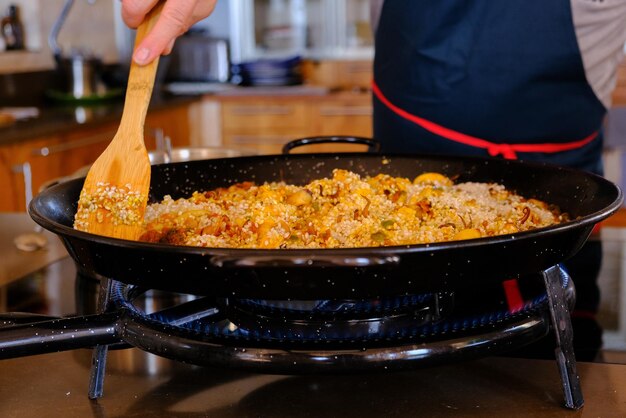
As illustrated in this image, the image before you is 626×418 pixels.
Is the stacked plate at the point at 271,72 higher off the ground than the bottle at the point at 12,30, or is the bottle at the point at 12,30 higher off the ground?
the bottle at the point at 12,30

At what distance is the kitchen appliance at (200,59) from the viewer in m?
5.00

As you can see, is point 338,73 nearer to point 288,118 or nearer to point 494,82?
point 288,118

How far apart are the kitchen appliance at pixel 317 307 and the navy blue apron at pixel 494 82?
801mm

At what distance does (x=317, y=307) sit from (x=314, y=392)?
4.6 inches

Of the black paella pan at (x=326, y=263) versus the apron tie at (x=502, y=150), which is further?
the apron tie at (x=502, y=150)

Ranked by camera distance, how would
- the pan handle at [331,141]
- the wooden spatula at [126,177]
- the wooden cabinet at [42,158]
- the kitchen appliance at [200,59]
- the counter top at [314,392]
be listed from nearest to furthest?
the counter top at [314,392] → the wooden spatula at [126,177] → the pan handle at [331,141] → the wooden cabinet at [42,158] → the kitchen appliance at [200,59]

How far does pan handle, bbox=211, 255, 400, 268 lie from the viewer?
651mm

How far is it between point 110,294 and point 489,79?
1.09 meters

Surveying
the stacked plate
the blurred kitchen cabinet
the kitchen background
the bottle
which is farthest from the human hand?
the blurred kitchen cabinet

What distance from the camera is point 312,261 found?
2.15ft

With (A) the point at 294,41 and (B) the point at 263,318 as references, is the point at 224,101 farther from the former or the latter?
(B) the point at 263,318

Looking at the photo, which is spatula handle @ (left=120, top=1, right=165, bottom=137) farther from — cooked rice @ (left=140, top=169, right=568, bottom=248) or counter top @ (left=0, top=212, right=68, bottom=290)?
counter top @ (left=0, top=212, right=68, bottom=290)

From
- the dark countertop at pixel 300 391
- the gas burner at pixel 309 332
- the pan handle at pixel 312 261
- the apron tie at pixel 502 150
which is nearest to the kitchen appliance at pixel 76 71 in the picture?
the apron tie at pixel 502 150

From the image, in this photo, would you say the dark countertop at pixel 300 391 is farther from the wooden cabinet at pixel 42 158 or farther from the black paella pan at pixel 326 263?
the wooden cabinet at pixel 42 158
